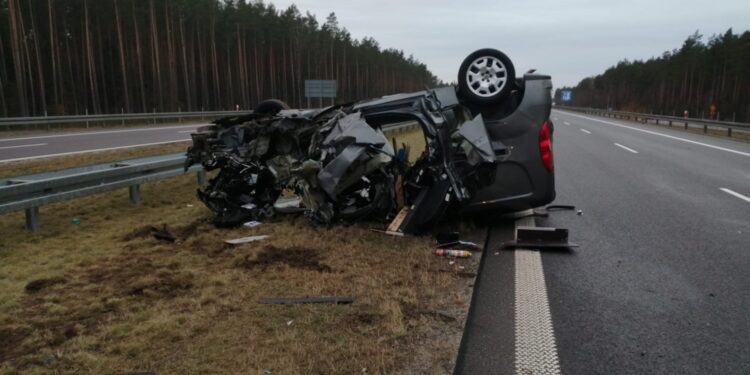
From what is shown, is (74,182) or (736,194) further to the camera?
(736,194)

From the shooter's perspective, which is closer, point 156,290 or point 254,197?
point 156,290

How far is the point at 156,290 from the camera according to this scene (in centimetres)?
398

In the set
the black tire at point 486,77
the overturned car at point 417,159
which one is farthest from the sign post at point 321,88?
the black tire at point 486,77

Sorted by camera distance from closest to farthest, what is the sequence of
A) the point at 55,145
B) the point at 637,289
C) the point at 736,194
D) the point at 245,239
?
the point at 637,289 < the point at 245,239 < the point at 736,194 < the point at 55,145

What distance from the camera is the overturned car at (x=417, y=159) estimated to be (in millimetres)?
5359

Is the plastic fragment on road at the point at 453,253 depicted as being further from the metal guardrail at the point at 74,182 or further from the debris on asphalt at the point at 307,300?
the metal guardrail at the point at 74,182

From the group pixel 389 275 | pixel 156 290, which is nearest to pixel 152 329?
pixel 156 290

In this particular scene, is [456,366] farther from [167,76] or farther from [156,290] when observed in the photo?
[167,76]

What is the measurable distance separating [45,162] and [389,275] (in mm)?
10057

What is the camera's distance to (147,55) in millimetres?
47188

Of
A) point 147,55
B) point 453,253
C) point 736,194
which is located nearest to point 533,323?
point 453,253

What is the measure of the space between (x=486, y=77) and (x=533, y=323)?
3227mm

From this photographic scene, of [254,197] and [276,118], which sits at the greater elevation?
[276,118]

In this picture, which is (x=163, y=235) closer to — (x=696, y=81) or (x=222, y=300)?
(x=222, y=300)
